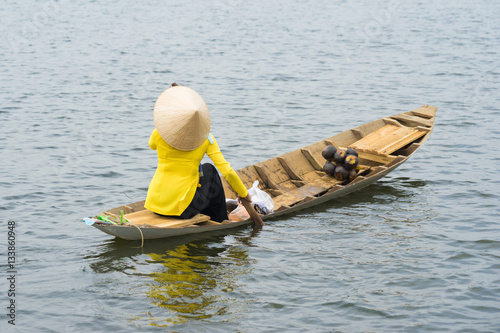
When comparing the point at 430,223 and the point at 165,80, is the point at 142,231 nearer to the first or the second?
the point at 430,223

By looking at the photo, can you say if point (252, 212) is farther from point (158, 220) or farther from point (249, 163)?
point (249, 163)

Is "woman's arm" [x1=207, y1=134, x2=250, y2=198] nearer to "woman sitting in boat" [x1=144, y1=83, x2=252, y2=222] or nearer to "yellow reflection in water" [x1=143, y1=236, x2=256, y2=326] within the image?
"woman sitting in boat" [x1=144, y1=83, x2=252, y2=222]

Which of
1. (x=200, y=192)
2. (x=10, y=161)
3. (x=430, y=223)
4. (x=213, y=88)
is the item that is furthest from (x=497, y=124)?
(x=10, y=161)

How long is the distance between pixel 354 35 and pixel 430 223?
17.4 m

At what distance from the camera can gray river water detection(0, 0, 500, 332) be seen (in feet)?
21.0

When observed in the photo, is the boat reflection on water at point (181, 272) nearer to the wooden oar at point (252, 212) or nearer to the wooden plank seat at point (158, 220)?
the wooden oar at point (252, 212)

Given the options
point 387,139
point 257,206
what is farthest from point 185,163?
point 387,139

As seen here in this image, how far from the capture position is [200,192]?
7570 mm

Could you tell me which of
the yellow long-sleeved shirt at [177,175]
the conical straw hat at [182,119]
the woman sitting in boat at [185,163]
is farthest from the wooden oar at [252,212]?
the conical straw hat at [182,119]

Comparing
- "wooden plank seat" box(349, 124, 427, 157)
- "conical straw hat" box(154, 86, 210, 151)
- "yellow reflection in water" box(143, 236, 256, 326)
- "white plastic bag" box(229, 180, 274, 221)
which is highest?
"conical straw hat" box(154, 86, 210, 151)

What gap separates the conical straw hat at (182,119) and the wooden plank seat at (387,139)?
398 cm

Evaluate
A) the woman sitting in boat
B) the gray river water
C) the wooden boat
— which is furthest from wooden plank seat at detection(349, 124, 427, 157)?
the woman sitting in boat

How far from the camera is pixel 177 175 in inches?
288

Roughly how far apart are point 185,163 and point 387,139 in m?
4.53
